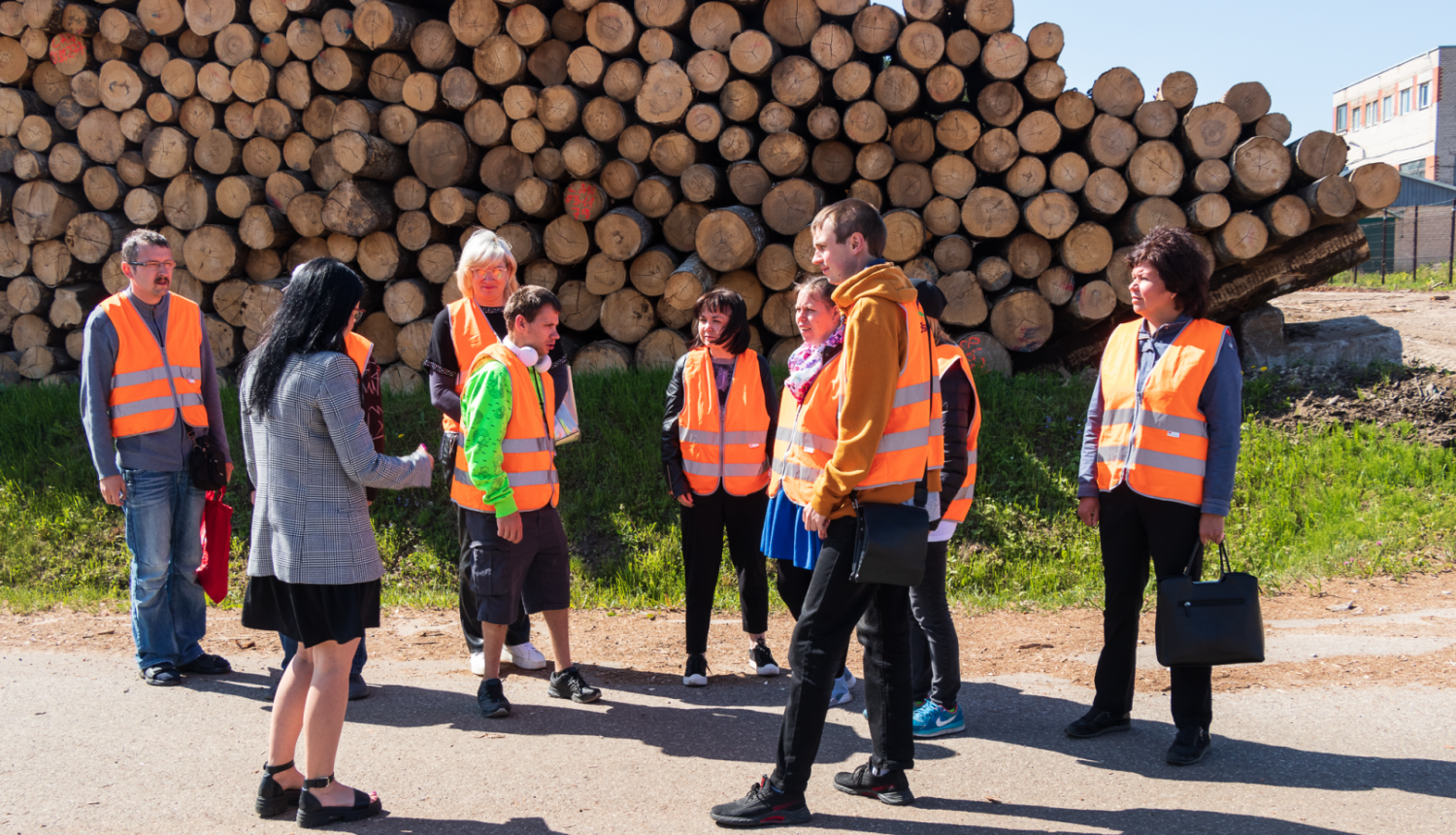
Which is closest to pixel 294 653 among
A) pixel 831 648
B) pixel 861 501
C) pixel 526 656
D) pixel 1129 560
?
pixel 526 656

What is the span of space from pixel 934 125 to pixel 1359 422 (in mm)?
3511

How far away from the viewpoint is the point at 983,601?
5.49 meters

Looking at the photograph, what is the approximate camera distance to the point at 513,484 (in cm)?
392

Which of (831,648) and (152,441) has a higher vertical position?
(152,441)

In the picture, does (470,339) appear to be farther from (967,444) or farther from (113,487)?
(967,444)

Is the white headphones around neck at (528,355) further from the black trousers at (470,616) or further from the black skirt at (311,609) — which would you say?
the black skirt at (311,609)

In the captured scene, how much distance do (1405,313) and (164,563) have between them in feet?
37.2

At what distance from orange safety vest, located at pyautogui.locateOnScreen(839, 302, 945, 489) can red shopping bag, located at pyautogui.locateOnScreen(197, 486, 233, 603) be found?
2822 millimetres

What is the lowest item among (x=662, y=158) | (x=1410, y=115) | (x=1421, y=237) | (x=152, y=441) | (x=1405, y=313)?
(x=152, y=441)

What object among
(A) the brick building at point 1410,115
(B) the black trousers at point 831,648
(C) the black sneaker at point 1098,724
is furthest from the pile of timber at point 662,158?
(A) the brick building at point 1410,115

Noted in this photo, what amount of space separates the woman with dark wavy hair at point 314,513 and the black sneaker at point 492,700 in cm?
84

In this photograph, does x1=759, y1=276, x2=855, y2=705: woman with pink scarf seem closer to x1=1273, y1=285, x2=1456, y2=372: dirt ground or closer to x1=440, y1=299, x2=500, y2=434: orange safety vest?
x1=440, y1=299, x2=500, y2=434: orange safety vest

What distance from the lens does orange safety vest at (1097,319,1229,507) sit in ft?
11.6

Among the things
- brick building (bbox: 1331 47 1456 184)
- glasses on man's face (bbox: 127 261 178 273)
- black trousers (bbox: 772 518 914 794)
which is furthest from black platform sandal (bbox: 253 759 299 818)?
brick building (bbox: 1331 47 1456 184)
